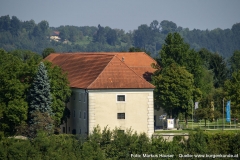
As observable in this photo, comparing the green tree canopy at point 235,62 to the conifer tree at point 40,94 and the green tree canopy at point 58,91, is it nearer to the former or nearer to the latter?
the green tree canopy at point 58,91

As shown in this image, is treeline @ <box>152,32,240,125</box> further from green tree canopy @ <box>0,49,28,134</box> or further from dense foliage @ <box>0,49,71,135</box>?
green tree canopy @ <box>0,49,28,134</box>

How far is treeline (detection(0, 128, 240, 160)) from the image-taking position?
65.0 metres

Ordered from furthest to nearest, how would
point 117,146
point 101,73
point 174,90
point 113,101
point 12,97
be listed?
1. point 174,90
2. point 101,73
3. point 12,97
4. point 113,101
5. point 117,146

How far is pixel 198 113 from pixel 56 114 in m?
14.8

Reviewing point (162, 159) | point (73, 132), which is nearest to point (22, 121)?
point (73, 132)

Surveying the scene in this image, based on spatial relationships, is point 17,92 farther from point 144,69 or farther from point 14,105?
point 144,69

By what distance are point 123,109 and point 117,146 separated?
16.4 feet

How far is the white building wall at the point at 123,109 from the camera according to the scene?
235 feet

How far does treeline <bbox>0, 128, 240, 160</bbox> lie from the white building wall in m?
1.50

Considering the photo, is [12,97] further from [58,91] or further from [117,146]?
[117,146]

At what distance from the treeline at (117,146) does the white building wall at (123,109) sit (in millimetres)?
1504

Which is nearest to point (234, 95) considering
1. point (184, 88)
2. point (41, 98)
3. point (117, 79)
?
point (184, 88)

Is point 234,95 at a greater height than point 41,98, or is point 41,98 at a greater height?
point 234,95

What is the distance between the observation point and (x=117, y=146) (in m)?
67.9
